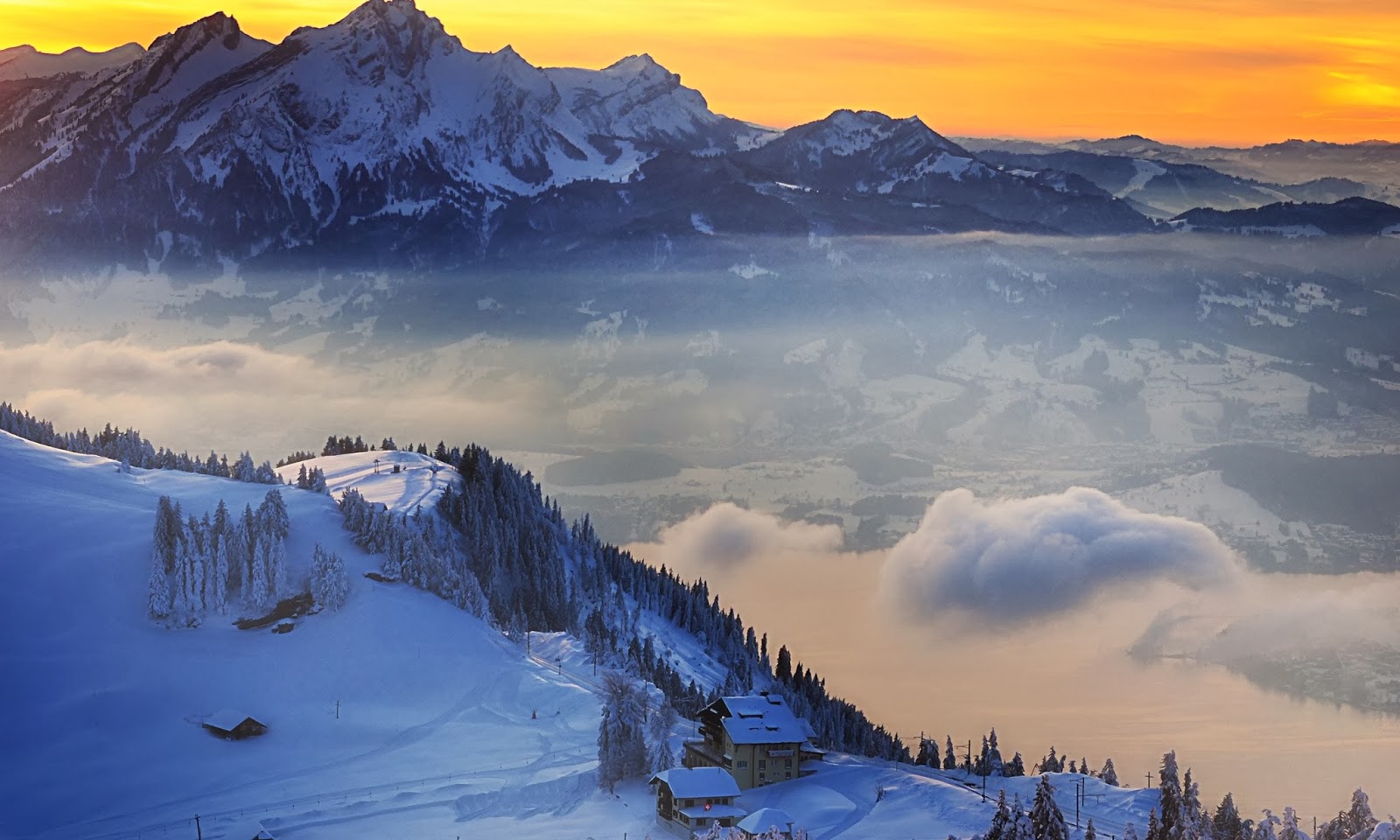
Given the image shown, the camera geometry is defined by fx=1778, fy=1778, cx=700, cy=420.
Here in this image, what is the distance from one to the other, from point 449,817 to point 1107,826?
176 feet

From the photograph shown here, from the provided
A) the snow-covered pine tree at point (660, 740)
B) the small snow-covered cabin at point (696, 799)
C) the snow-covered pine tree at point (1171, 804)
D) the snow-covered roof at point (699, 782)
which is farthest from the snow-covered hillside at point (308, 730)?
the snow-covered pine tree at point (1171, 804)

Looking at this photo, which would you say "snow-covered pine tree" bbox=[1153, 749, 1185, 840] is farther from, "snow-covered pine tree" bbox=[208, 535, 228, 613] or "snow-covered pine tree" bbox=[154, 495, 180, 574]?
"snow-covered pine tree" bbox=[154, 495, 180, 574]

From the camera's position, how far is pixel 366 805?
496ft

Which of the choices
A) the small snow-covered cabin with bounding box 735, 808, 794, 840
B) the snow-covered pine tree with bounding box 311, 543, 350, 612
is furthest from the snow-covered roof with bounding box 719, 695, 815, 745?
the snow-covered pine tree with bounding box 311, 543, 350, 612

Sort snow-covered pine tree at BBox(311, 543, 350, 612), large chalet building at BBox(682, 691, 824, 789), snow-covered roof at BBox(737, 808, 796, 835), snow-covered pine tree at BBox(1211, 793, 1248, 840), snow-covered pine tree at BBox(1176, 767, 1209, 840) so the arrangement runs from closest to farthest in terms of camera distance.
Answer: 1. snow-covered pine tree at BBox(1176, 767, 1209, 840)
2. snow-covered roof at BBox(737, 808, 796, 835)
3. snow-covered pine tree at BBox(1211, 793, 1248, 840)
4. large chalet building at BBox(682, 691, 824, 789)
5. snow-covered pine tree at BBox(311, 543, 350, 612)

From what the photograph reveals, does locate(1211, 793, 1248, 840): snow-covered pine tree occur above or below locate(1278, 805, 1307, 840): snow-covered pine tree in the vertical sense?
below

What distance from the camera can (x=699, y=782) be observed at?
142 meters

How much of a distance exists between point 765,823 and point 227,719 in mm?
61643

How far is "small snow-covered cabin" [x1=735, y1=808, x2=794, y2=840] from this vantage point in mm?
130750

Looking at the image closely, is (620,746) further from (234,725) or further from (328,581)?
(328,581)

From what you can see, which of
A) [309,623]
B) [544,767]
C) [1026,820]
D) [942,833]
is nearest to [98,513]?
[309,623]

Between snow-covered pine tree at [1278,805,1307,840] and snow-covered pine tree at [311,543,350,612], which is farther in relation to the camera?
snow-covered pine tree at [311,543,350,612]

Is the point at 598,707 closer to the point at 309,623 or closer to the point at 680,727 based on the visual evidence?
the point at 680,727

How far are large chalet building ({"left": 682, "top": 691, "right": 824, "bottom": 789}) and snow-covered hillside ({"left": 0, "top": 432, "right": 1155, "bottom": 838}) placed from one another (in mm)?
1968
